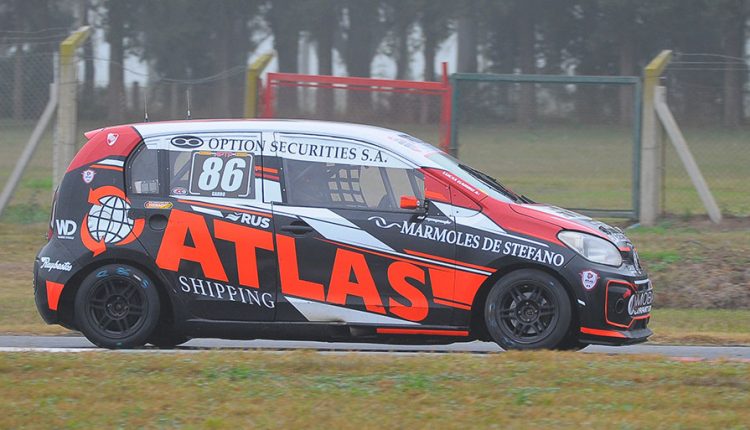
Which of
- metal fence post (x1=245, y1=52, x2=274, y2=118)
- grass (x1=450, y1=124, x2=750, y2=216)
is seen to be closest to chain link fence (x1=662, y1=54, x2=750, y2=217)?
grass (x1=450, y1=124, x2=750, y2=216)

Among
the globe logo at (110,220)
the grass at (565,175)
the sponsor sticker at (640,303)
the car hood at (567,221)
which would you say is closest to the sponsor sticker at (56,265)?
the globe logo at (110,220)

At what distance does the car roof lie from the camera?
8523 mm

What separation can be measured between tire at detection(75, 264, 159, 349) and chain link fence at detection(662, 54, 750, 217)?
9.16 meters

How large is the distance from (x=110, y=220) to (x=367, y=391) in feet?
9.81

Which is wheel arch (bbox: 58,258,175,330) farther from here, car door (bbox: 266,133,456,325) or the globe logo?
car door (bbox: 266,133,456,325)

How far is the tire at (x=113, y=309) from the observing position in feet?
27.8

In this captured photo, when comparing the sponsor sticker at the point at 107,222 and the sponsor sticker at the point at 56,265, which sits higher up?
the sponsor sticker at the point at 107,222

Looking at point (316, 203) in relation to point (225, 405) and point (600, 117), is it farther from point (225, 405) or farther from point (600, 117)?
point (600, 117)

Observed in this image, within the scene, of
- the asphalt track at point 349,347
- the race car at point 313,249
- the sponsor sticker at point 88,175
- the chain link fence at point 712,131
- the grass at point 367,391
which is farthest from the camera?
the chain link fence at point 712,131

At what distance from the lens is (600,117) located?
1597 cm

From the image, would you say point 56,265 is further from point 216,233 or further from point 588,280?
point 588,280

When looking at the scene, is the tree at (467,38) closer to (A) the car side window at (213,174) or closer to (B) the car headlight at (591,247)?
(A) the car side window at (213,174)

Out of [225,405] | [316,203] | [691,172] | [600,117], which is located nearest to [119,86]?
[600,117]

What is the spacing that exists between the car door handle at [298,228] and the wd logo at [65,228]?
5.10 feet
